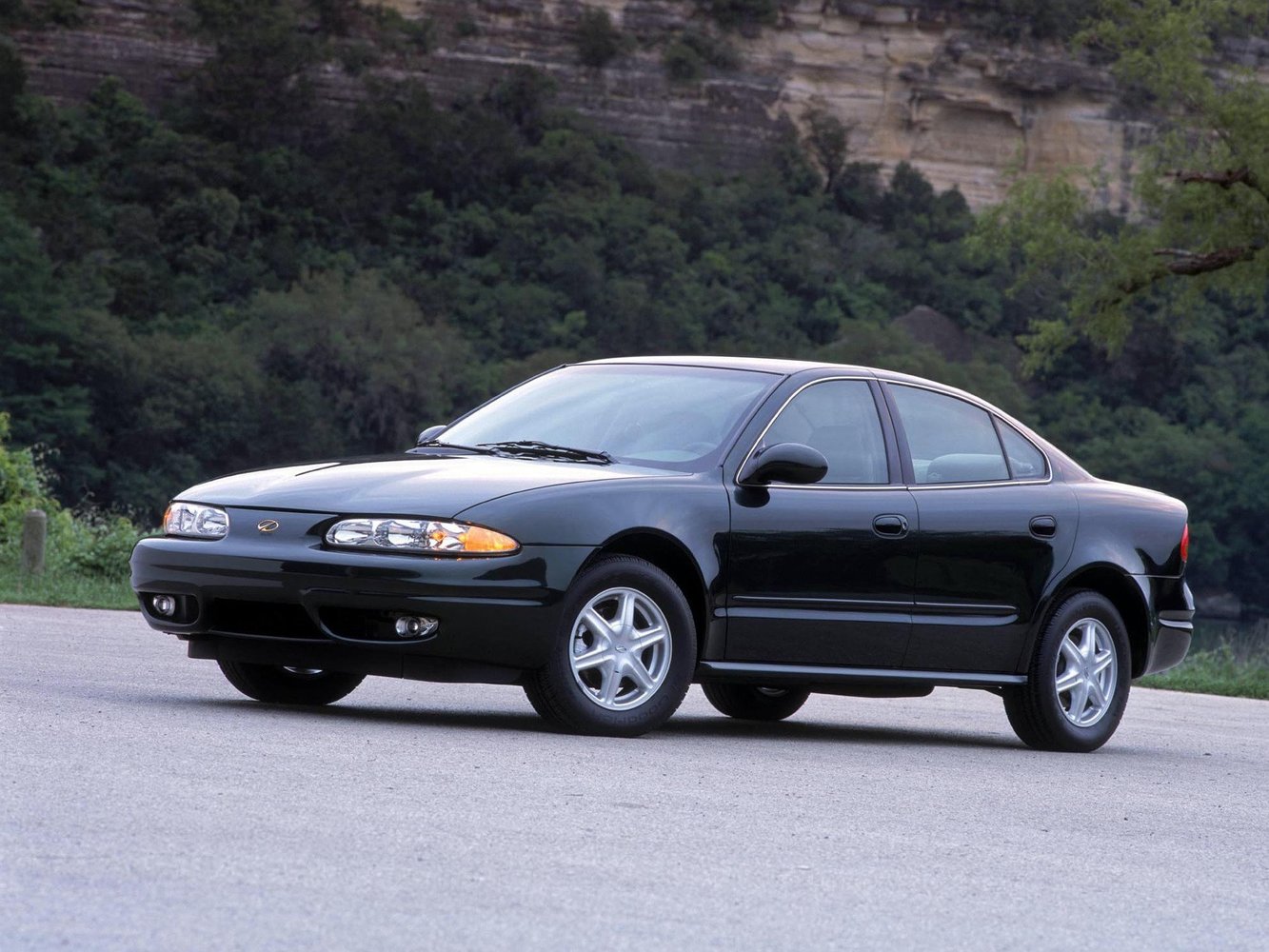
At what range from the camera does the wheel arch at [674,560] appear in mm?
8539

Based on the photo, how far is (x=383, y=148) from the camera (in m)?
115

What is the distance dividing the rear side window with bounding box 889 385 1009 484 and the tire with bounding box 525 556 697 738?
1.61 m

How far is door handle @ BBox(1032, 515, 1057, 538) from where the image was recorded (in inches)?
388

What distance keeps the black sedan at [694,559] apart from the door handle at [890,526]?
0.04 ft

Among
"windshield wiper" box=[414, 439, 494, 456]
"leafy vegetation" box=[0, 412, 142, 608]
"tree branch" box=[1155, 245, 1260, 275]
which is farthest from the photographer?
"tree branch" box=[1155, 245, 1260, 275]

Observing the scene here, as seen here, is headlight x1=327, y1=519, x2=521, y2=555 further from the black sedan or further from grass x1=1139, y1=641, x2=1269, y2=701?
grass x1=1139, y1=641, x2=1269, y2=701

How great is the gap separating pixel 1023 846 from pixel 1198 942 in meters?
1.37

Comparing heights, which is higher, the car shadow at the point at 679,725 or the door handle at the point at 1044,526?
the door handle at the point at 1044,526

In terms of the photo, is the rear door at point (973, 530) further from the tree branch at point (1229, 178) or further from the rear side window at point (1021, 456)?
the tree branch at point (1229, 178)

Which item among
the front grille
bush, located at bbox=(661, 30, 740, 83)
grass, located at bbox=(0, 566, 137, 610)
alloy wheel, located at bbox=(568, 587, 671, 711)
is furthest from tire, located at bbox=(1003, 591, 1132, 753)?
bush, located at bbox=(661, 30, 740, 83)

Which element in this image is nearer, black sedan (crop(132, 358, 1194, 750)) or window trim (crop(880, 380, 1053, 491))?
black sedan (crop(132, 358, 1194, 750))

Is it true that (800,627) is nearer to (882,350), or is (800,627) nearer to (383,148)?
(882,350)

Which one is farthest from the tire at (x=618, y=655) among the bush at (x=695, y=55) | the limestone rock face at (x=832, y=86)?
the bush at (x=695, y=55)

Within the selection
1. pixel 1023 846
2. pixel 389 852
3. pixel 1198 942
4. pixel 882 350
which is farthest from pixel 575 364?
pixel 882 350
